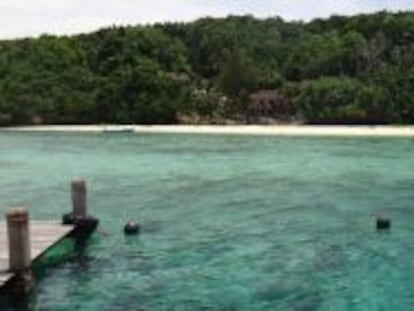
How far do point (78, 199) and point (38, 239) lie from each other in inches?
129

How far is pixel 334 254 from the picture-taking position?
27422 millimetres

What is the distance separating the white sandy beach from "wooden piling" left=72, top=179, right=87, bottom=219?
65.2m

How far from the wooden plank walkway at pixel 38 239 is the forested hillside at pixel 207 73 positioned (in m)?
Answer: 80.0

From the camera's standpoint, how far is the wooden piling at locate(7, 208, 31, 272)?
870 inches

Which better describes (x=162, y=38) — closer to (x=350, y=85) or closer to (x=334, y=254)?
(x=350, y=85)

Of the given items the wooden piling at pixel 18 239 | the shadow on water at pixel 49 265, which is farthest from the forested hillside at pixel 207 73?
the wooden piling at pixel 18 239

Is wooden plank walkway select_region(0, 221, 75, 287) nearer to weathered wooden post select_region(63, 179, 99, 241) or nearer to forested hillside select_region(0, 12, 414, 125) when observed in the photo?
weathered wooden post select_region(63, 179, 99, 241)

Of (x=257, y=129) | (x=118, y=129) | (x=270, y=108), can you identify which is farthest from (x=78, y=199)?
(x=270, y=108)

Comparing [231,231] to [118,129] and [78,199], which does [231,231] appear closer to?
[78,199]

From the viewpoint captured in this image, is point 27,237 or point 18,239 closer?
point 18,239

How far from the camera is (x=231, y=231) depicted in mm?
31531

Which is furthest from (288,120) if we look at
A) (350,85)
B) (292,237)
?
(292,237)

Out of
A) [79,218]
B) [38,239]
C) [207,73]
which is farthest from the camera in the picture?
[207,73]

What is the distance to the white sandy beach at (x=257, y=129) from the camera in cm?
9456
